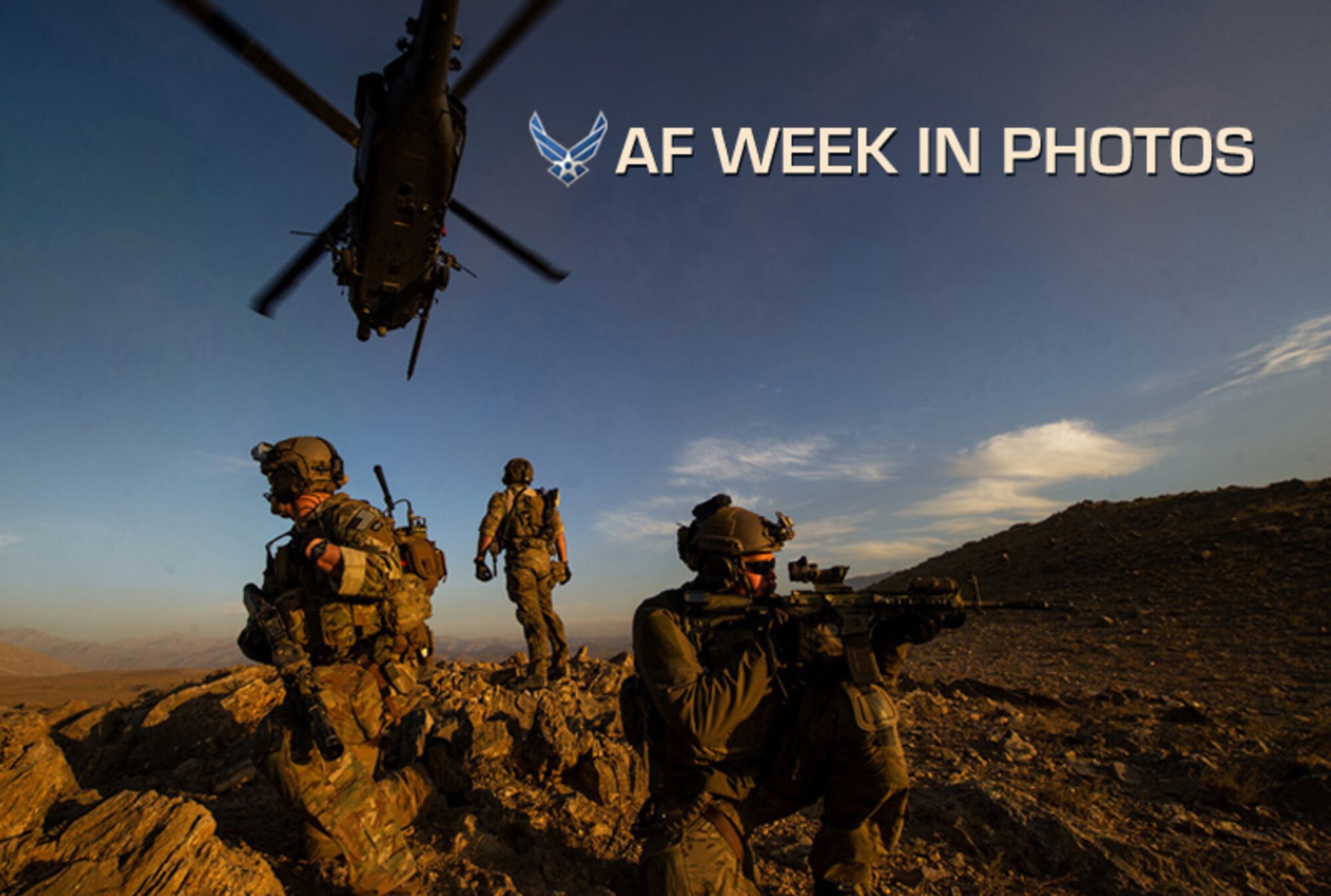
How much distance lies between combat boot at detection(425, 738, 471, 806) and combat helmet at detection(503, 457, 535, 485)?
4.70 meters

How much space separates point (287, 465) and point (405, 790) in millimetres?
2311

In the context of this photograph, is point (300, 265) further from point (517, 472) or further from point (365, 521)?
point (365, 521)

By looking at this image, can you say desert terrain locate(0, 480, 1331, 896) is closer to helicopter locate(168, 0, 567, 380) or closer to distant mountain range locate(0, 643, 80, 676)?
helicopter locate(168, 0, 567, 380)

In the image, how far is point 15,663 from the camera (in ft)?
102

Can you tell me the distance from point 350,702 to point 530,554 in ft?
14.7

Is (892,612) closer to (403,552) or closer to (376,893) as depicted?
(376,893)

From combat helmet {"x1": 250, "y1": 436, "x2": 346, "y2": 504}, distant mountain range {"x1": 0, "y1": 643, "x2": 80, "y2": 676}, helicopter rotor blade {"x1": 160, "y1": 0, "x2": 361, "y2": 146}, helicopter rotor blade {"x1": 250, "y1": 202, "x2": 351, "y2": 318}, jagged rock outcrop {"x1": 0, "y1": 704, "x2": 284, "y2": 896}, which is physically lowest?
distant mountain range {"x1": 0, "y1": 643, "x2": 80, "y2": 676}

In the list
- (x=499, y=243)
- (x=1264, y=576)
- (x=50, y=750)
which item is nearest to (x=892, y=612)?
(x=50, y=750)

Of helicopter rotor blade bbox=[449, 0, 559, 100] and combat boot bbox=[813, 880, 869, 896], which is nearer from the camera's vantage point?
combat boot bbox=[813, 880, 869, 896]

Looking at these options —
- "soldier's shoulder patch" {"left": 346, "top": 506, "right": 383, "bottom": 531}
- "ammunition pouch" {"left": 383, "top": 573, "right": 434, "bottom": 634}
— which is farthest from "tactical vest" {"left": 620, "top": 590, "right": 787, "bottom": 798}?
"soldier's shoulder patch" {"left": 346, "top": 506, "right": 383, "bottom": 531}

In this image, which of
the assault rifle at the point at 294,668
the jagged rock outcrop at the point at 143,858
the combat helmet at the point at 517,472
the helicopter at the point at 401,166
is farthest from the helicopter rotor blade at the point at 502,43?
the jagged rock outcrop at the point at 143,858

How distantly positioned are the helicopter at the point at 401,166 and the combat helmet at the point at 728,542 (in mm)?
7826

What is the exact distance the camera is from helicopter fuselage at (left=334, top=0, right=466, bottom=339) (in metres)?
8.20

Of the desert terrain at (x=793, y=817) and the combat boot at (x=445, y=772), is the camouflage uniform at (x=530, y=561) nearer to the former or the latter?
the desert terrain at (x=793, y=817)
